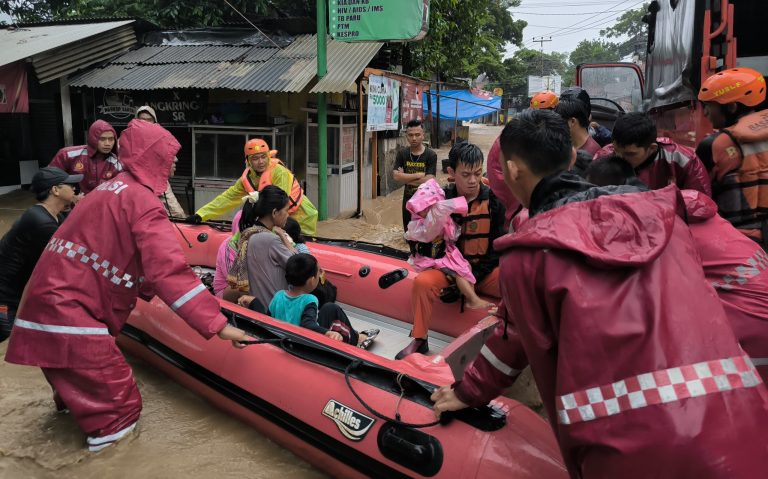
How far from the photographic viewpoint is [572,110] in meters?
3.38

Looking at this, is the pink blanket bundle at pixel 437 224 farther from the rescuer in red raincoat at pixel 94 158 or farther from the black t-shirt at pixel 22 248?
the rescuer in red raincoat at pixel 94 158

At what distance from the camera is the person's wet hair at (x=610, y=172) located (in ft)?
7.43

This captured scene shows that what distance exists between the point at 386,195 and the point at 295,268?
7.49 metres

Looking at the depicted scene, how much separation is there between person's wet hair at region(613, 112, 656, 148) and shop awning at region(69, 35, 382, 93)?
15.6 feet

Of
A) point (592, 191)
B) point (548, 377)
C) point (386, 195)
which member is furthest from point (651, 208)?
point (386, 195)

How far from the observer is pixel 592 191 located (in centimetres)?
136

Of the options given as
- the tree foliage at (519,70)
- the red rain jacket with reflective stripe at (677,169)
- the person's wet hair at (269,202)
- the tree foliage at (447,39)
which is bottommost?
the person's wet hair at (269,202)

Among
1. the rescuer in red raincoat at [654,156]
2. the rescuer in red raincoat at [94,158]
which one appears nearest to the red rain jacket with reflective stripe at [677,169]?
the rescuer in red raincoat at [654,156]

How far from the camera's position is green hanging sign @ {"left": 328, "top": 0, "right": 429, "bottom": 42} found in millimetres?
6672

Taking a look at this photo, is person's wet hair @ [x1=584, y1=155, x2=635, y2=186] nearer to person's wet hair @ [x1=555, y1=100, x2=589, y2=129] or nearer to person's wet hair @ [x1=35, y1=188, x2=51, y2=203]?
person's wet hair @ [x1=555, y1=100, x2=589, y2=129]

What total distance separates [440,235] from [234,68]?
5769 mm

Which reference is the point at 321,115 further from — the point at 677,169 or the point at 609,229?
the point at 609,229

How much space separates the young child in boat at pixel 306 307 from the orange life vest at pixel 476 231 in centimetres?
90

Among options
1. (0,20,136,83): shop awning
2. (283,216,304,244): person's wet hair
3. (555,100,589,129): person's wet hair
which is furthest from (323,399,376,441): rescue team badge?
(0,20,136,83): shop awning
